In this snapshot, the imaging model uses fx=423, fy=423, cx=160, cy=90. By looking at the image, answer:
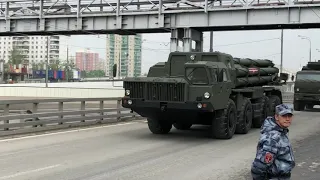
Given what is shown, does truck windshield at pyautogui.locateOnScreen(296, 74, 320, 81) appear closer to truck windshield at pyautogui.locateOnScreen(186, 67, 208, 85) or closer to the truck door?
the truck door

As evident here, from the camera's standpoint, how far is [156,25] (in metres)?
38.6

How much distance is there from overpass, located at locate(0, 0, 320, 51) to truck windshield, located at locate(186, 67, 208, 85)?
23.5 meters

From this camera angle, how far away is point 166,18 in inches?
1510

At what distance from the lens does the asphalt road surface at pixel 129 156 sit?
796 cm

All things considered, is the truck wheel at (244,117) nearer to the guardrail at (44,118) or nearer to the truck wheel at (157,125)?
the truck wheel at (157,125)

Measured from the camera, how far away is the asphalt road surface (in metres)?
7.96

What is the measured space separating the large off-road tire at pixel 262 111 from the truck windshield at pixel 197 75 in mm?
4990

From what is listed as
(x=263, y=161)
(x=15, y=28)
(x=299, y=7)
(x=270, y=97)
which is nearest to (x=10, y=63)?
(x=15, y=28)

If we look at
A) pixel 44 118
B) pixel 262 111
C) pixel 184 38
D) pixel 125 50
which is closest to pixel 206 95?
pixel 262 111

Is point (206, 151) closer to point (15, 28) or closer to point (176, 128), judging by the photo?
point (176, 128)

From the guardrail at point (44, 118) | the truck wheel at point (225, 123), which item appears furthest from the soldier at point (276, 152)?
the guardrail at point (44, 118)

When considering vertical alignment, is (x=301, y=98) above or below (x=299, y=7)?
below

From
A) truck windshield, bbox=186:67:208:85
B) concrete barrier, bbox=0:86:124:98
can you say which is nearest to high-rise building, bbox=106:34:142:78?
concrete barrier, bbox=0:86:124:98

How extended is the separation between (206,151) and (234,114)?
310cm
